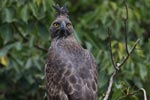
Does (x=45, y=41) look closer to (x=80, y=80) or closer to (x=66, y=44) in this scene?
(x=66, y=44)

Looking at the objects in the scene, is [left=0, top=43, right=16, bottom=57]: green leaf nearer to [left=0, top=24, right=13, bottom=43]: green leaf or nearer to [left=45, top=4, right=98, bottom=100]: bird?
[left=0, top=24, right=13, bottom=43]: green leaf

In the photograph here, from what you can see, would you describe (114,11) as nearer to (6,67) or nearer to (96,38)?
(96,38)

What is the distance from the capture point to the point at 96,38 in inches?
488

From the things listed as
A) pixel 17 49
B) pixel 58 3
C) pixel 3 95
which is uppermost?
pixel 58 3

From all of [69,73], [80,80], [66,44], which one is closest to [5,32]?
[66,44]

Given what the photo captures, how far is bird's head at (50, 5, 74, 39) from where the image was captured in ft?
32.9

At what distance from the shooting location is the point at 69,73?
9312mm

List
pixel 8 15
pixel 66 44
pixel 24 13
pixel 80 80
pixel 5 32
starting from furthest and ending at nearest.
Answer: pixel 5 32 → pixel 8 15 → pixel 24 13 → pixel 66 44 → pixel 80 80

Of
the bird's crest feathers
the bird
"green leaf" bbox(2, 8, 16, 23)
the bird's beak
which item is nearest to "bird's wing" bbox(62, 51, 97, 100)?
the bird

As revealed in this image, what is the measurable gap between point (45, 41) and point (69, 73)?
266 cm

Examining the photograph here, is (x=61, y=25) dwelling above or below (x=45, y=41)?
above

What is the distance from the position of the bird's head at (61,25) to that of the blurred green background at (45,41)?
848 millimetres

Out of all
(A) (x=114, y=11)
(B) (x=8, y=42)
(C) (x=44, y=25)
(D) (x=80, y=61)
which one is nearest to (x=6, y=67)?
(B) (x=8, y=42)

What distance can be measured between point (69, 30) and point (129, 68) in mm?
1742
